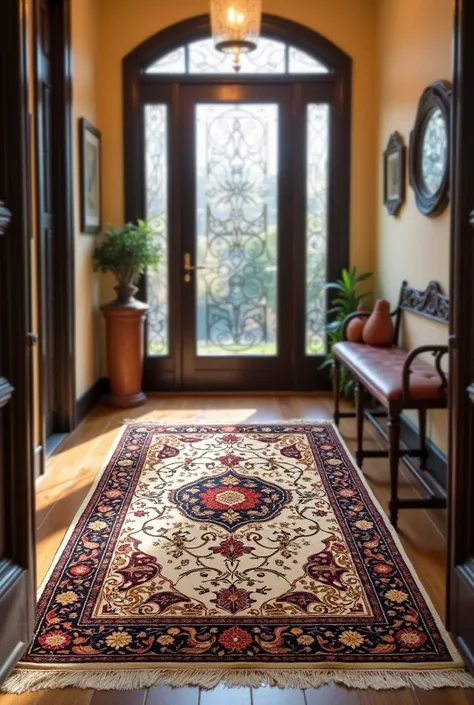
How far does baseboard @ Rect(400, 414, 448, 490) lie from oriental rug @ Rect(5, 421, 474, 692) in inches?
16.5

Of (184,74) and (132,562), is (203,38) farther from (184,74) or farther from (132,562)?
(132,562)

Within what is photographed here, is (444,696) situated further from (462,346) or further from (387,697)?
(462,346)

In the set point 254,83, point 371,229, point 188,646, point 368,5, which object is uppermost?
point 368,5

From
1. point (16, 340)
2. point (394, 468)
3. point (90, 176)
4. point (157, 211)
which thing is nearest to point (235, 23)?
point (90, 176)

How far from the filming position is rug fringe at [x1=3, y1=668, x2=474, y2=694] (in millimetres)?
2047

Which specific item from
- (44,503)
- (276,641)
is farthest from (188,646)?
(44,503)

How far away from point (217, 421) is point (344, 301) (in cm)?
139

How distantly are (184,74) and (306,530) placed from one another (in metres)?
4.00

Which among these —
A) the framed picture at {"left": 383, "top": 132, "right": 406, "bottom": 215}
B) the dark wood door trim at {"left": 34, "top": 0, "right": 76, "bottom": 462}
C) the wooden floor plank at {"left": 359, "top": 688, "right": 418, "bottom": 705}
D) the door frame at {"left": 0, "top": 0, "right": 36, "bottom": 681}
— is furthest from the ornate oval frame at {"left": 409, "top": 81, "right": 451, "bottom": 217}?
the wooden floor plank at {"left": 359, "top": 688, "right": 418, "bottom": 705}

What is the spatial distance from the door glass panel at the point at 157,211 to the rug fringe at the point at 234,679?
4093 mm

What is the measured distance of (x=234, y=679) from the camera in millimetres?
2078

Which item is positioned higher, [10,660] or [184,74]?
[184,74]

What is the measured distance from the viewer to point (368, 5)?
581 centimetres

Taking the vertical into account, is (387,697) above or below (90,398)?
below
